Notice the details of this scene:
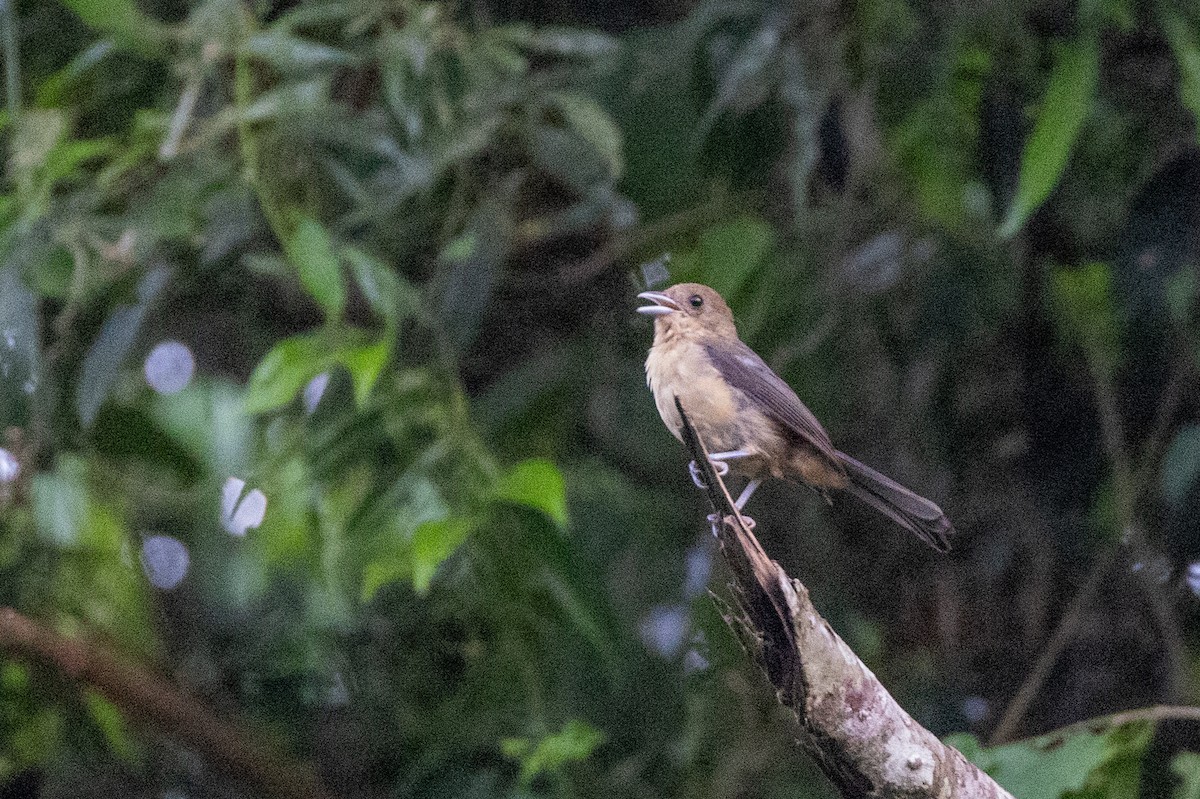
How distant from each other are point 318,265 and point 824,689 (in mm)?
1374

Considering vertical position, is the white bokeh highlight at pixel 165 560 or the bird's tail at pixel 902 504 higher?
the bird's tail at pixel 902 504

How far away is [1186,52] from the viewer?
8.10ft

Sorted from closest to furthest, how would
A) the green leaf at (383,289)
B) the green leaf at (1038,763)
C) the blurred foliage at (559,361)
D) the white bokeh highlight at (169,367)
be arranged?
the green leaf at (1038,763), the green leaf at (383,289), the blurred foliage at (559,361), the white bokeh highlight at (169,367)

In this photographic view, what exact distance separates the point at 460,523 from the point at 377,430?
15.0 inches

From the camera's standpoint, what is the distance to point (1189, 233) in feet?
9.23

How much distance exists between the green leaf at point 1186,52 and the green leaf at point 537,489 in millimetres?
1205

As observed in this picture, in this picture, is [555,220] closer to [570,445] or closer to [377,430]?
[570,445]

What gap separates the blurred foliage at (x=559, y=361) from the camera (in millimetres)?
2738

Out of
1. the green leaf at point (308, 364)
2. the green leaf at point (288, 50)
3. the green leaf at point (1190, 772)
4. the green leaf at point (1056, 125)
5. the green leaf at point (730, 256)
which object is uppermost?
the green leaf at point (288, 50)

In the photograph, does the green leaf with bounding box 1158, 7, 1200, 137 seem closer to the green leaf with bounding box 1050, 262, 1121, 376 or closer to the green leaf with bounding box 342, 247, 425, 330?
the green leaf with bounding box 1050, 262, 1121, 376

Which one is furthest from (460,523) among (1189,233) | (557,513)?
(1189,233)

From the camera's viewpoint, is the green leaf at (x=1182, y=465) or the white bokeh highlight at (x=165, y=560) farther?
the white bokeh highlight at (x=165, y=560)

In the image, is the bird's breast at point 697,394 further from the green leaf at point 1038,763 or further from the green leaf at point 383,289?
the green leaf at point 383,289

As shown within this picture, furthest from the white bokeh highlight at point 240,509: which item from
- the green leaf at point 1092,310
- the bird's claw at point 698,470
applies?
the green leaf at point 1092,310
